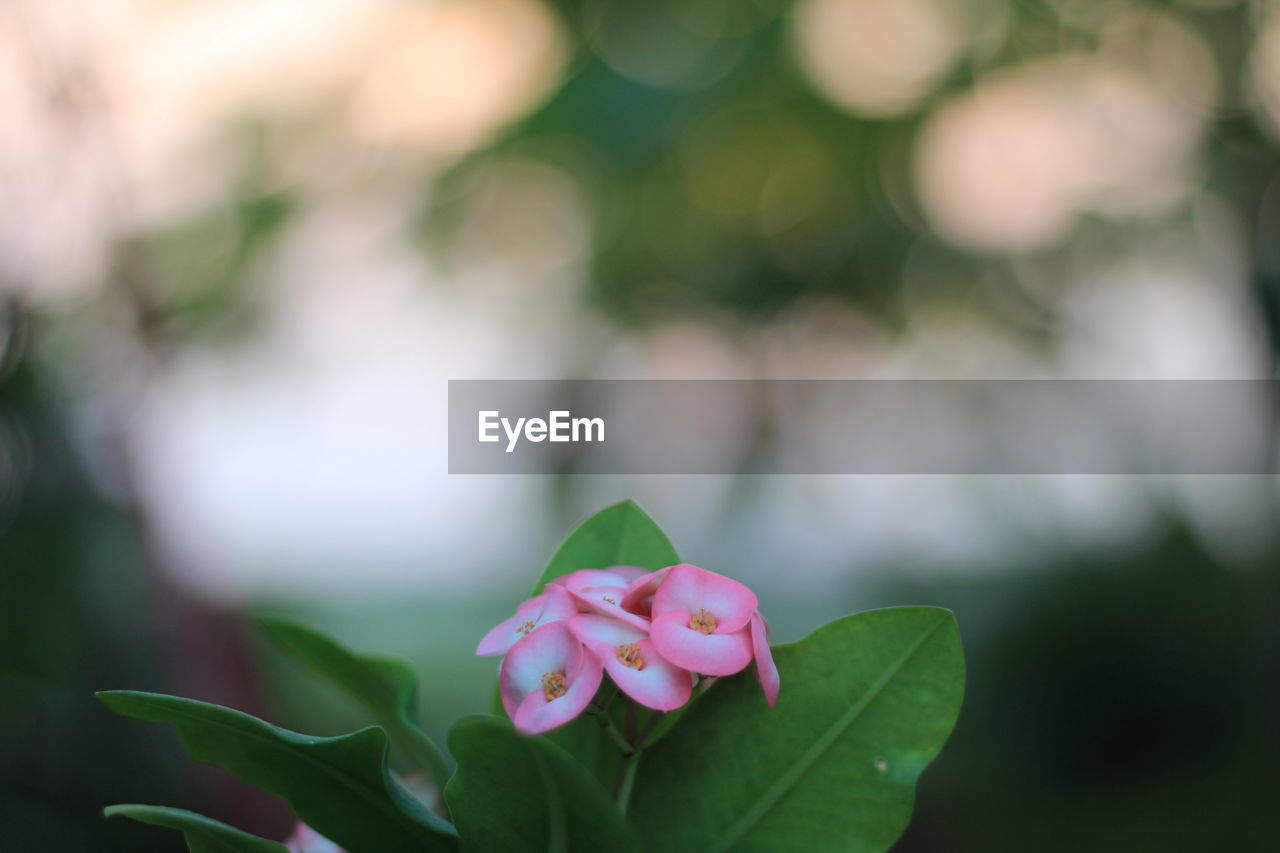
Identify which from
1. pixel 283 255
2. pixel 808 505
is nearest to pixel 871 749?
pixel 808 505

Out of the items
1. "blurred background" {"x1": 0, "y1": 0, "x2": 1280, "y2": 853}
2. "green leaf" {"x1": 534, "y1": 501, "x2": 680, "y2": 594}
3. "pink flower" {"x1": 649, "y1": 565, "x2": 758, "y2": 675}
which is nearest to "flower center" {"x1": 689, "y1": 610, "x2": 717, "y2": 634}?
"pink flower" {"x1": 649, "y1": 565, "x2": 758, "y2": 675}

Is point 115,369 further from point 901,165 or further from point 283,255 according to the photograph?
point 901,165

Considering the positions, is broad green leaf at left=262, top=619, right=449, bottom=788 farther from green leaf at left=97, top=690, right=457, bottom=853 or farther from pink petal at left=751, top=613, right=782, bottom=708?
pink petal at left=751, top=613, right=782, bottom=708

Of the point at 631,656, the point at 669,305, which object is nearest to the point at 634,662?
the point at 631,656

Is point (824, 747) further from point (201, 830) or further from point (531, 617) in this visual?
point (201, 830)

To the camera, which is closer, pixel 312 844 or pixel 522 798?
pixel 522 798

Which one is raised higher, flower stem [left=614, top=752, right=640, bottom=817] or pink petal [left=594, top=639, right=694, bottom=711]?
pink petal [left=594, top=639, right=694, bottom=711]
